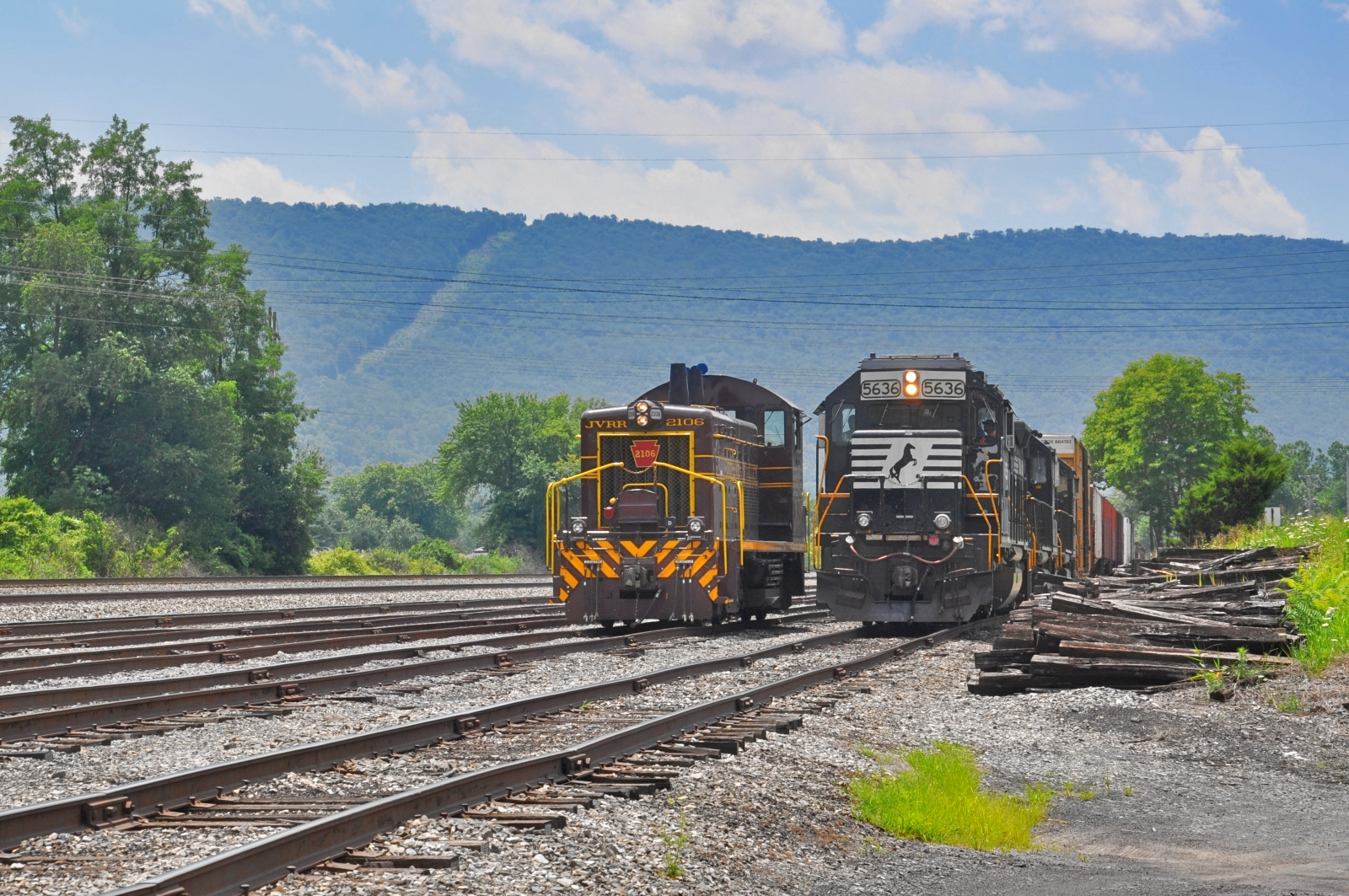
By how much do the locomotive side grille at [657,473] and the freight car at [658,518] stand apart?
0.01 meters

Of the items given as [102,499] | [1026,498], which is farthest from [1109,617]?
[102,499]

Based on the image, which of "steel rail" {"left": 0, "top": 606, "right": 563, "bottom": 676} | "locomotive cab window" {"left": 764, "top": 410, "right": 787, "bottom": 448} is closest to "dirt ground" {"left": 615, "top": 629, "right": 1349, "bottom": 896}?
"steel rail" {"left": 0, "top": 606, "right": 563, "bottom": 676}

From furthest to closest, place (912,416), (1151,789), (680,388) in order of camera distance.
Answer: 1. (680,388)
2. (912,416)
3. (1151,789)

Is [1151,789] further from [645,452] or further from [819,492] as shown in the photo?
[645,452]

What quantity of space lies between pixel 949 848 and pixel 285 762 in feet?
12.0

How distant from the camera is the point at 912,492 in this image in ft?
62.1

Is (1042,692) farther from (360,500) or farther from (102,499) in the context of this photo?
(360,500)

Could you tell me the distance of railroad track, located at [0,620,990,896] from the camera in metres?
5.70

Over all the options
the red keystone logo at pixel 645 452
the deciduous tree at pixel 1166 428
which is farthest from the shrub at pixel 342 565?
the deciduous tree at pixel 1166 428

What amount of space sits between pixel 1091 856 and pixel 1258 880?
884 mm

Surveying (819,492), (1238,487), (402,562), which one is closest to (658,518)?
(819,492)

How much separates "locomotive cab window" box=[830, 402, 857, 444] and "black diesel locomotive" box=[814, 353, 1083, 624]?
1 centimetres

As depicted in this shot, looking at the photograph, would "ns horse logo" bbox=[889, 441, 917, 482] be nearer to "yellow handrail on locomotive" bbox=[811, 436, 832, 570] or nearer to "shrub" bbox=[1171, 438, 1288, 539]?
"yellow handrail on locomotive" bbox=[811, 436, 832, 570]

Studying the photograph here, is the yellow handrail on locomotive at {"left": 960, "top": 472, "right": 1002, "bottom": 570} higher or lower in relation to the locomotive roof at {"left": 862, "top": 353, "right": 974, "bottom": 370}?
lower
